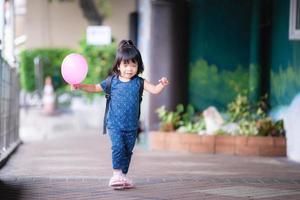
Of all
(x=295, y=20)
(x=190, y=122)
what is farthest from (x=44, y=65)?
(x=295, y=20)

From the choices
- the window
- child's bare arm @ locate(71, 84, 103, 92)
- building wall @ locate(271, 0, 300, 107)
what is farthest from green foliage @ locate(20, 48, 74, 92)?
child's bare arm @ locate(71, 84, 103, 92)

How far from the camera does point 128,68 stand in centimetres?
596

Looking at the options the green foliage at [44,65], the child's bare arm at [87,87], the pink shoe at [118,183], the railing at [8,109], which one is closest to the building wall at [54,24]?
the green foliage at [44,65]

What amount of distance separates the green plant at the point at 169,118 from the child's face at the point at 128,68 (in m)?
4.43

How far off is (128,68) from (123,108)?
379mm

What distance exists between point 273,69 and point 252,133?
4.75 ft

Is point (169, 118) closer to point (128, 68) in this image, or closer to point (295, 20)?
point (295, 20)

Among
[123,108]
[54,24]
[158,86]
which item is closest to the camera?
[158,86]

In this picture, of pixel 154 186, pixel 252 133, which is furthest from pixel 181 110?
pixel 154 186

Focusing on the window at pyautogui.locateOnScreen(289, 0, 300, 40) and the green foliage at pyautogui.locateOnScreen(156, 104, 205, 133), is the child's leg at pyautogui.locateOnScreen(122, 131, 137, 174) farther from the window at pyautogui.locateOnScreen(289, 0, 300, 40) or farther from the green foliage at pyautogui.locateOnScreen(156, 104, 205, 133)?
the green foliage at pyautogui.locateOnScreen(156, 104, 205, 133)

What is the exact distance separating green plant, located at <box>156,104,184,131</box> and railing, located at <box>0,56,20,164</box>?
2402 mm

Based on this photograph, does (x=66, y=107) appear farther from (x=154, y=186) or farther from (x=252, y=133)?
(x=154, y=186)

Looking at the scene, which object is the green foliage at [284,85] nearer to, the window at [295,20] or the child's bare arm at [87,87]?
the window at [295,20]

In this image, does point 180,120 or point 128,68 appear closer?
point 128,68
